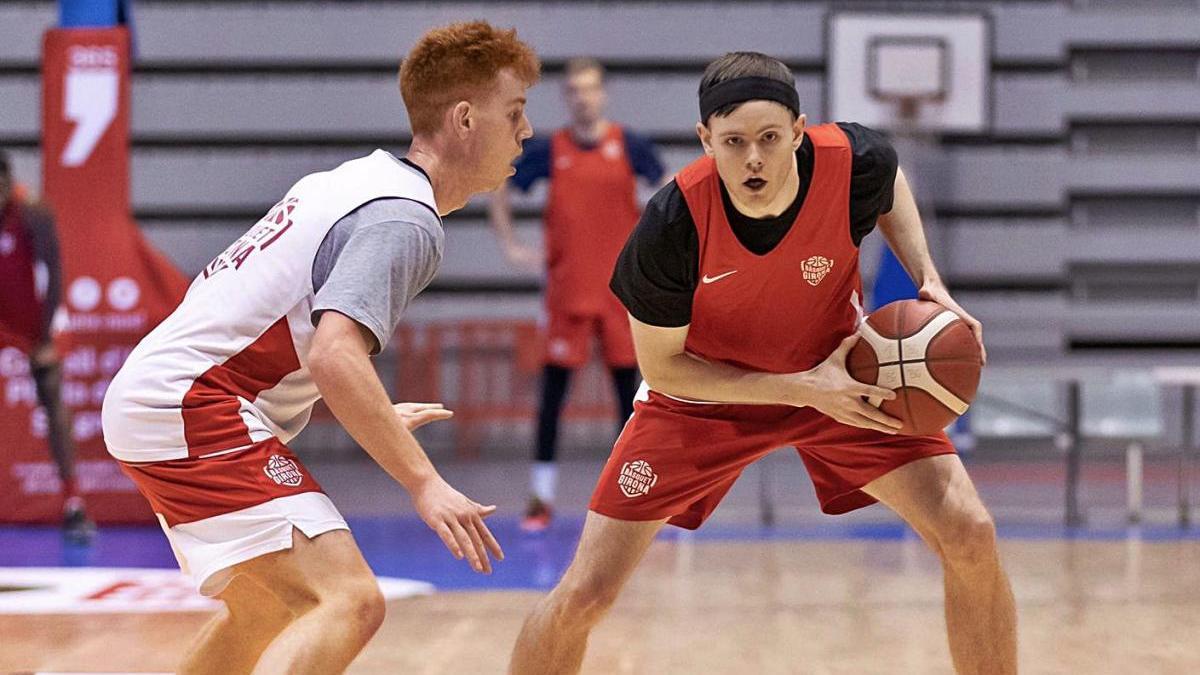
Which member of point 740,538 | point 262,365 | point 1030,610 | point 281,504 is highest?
point 262,365

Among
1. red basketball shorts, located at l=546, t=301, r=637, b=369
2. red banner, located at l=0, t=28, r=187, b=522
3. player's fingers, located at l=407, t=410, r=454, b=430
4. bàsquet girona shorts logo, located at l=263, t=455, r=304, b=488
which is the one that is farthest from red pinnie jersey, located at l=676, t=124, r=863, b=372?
red banner, located at l=0, t=28, r=187, b=522

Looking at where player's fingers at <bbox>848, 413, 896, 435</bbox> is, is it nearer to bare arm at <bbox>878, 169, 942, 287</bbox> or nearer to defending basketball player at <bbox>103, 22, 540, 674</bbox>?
bare arm at <bbox>878, 169, 942, 287</bbox>

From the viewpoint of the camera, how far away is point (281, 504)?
2.34 meters

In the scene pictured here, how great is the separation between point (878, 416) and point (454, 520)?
1.03 metres

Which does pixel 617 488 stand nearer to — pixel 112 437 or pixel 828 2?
pixel 112 437

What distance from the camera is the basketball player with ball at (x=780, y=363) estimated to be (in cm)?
284

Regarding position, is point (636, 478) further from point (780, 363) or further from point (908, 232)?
point (908, 232)

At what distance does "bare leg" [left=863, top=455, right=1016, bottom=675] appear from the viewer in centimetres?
291

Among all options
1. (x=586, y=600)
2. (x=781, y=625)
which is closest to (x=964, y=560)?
(x=586, y=600)

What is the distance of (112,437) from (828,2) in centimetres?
786

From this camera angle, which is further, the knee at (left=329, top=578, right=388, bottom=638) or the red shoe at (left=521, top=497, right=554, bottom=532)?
the red shoe at (left=521, top=497, right=554, bottom=532)

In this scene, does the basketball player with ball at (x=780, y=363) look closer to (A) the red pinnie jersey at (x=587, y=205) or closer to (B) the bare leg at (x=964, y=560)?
(B) the bare leg at (x=964, y=560)

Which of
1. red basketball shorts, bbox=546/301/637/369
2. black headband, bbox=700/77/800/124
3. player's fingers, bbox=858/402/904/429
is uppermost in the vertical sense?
black headband, bbox=700/77/800/124

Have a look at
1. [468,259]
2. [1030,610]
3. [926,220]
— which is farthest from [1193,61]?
[1030,610]
